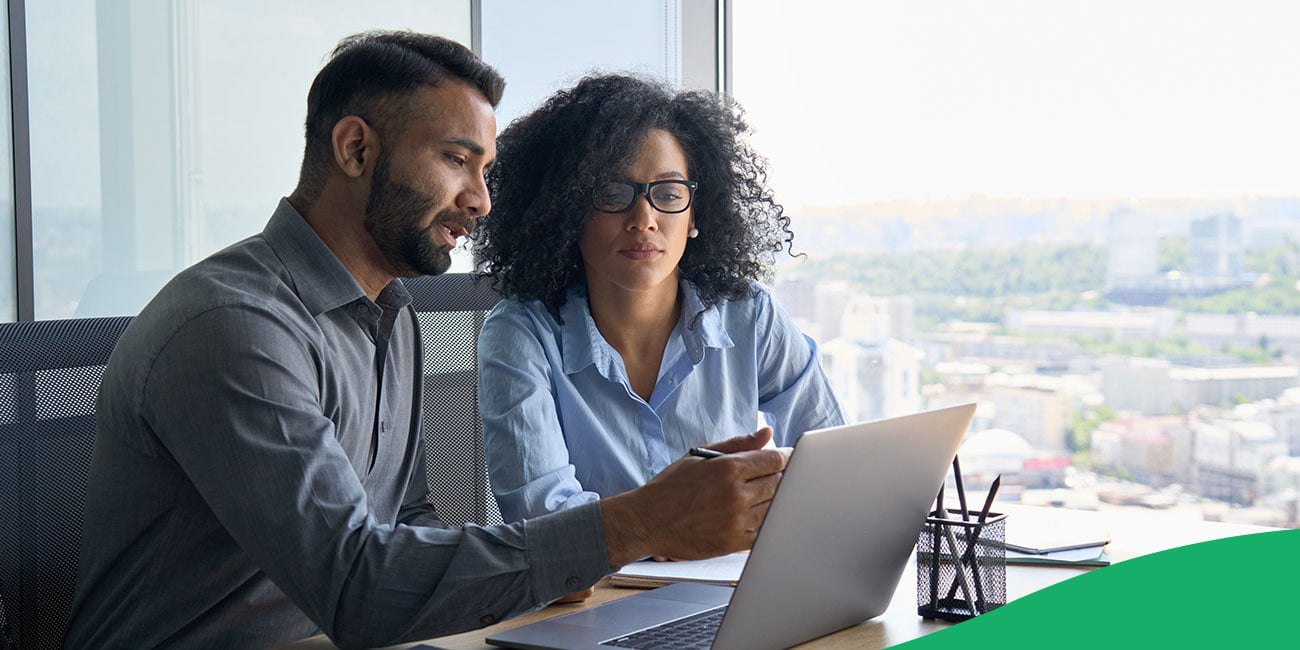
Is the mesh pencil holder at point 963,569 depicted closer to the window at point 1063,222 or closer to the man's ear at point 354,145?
the man's ear at point 354,145

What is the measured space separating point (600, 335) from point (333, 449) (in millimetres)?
845

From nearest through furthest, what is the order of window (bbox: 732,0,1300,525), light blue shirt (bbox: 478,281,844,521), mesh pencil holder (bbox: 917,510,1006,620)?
mesh pencil holder (bbox: 917,510,1006,620) < light blue shirt (bbox: 478,281,844,521) < window (bbox: 732,0,1300,525)

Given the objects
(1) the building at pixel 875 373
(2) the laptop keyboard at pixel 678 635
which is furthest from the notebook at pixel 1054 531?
(1) the building at pixel 875 373

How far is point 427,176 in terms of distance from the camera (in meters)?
1.52

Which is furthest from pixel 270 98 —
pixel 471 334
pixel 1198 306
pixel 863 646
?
pixel 1198 306

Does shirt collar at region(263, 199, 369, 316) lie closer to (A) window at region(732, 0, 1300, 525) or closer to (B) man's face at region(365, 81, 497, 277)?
(B) man's face at region(365, 81, 497, 277)

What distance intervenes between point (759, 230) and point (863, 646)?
4.14ft

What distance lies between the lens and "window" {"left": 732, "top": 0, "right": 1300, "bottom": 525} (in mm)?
3191

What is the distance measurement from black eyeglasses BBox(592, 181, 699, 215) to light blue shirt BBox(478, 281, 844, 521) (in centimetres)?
16

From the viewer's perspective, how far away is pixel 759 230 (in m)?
2.38

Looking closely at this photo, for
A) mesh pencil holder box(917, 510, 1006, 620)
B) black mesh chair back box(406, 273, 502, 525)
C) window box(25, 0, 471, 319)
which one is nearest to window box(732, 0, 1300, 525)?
window box(25, 0, 471, 319)

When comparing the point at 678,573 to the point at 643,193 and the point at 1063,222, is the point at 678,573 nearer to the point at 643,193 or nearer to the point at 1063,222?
the point at 643,193

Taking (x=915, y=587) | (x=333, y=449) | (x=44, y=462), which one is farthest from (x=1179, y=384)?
(x=44, y=462)

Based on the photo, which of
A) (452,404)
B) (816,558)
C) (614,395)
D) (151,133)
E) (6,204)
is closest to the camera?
(816,558)
